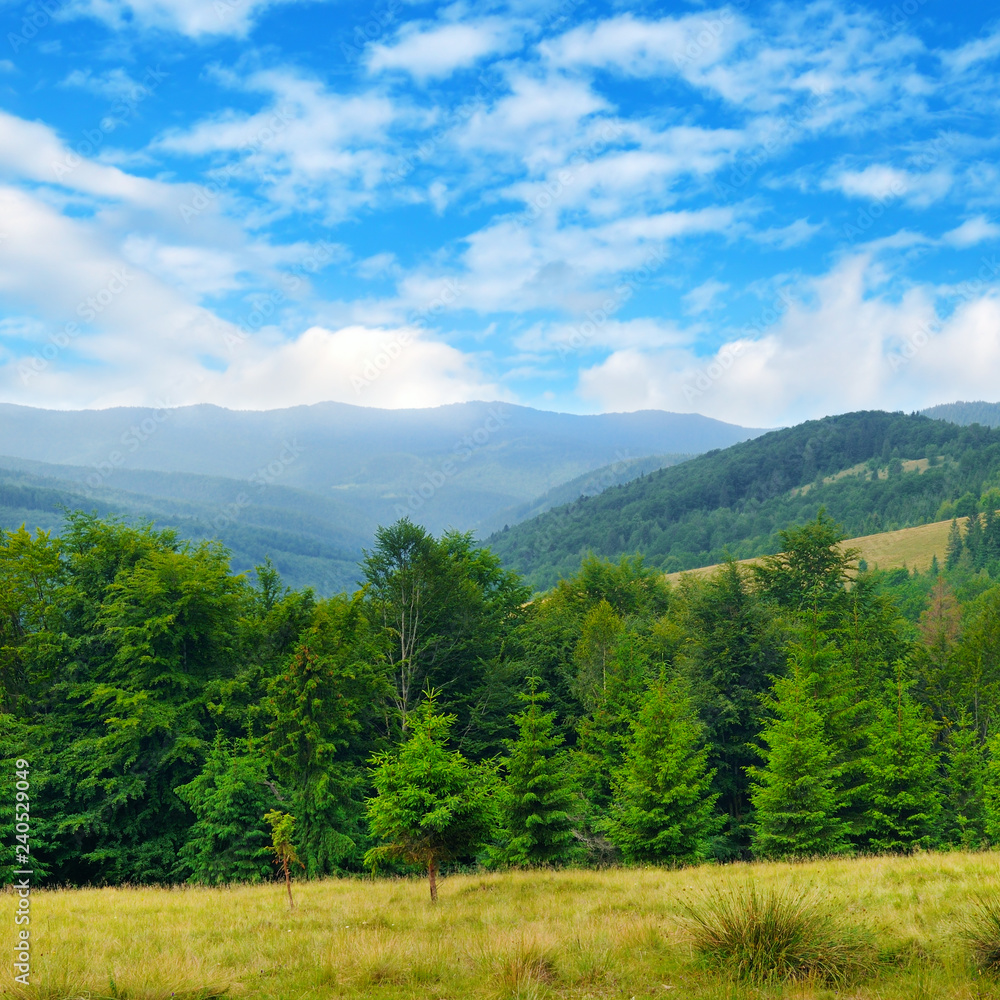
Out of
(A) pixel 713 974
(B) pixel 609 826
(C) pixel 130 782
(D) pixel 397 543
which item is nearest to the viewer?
(A) pixel 713 974

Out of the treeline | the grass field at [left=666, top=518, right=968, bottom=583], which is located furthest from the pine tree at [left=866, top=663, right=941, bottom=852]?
the grass field at [left=666, top=518, right=968, bottom=583]

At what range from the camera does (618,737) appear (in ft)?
116

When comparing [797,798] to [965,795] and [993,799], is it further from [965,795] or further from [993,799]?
[965,795]

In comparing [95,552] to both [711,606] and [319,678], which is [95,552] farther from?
[711,606]

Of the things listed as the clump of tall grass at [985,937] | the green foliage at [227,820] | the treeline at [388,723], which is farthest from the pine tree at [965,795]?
the green foliage at [227,820]

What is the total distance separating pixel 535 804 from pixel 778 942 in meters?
19.1

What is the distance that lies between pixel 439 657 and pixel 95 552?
64.9 feet

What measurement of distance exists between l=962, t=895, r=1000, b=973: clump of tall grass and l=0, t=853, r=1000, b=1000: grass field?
17cm

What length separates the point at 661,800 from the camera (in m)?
27.9

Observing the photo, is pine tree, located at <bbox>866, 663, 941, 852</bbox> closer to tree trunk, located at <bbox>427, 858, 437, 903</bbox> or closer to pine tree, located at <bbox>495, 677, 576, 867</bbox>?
pine tree, located at <bbox>495, 677, 576, 867</bbox>

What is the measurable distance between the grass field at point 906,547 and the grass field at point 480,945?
152 m

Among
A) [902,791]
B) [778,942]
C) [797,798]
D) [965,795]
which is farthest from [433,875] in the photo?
[965,795]

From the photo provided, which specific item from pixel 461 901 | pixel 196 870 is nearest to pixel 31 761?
pixel 196 870

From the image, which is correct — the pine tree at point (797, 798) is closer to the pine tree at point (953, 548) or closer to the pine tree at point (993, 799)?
the pine tree at point (993, 799)
